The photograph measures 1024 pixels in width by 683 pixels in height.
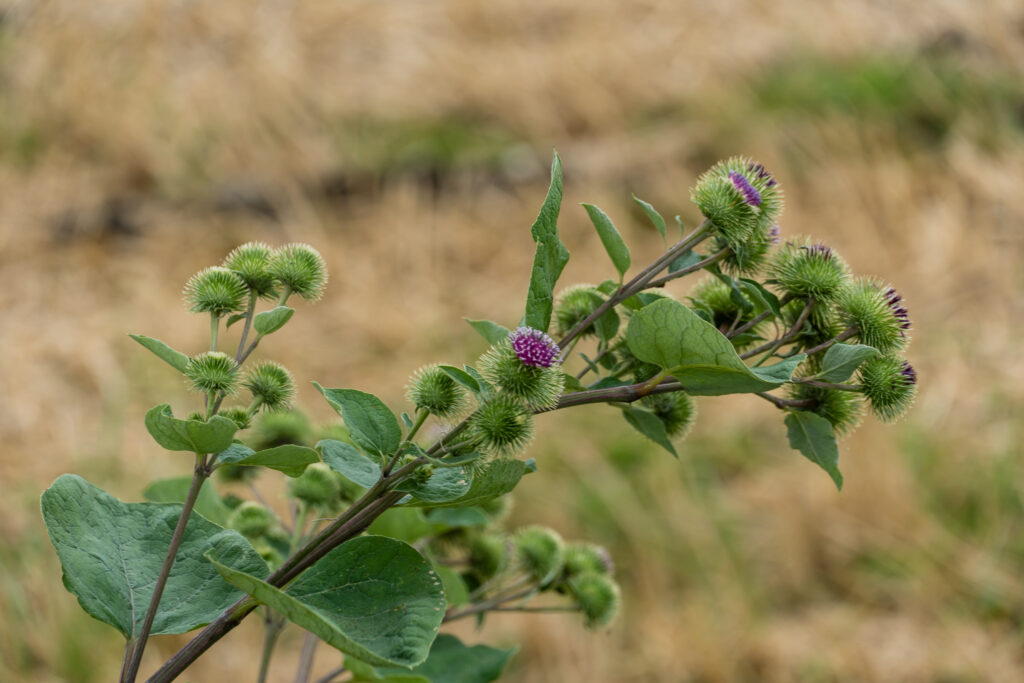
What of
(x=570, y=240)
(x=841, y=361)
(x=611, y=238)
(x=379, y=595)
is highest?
(x=570, y=240)

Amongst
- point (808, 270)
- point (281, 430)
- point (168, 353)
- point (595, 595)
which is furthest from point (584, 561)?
point (168, 353)

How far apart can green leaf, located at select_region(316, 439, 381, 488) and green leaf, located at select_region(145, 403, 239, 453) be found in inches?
2.5

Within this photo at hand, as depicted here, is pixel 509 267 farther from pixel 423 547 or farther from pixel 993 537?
pixel 423 547

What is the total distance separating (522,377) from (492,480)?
71 millimetres

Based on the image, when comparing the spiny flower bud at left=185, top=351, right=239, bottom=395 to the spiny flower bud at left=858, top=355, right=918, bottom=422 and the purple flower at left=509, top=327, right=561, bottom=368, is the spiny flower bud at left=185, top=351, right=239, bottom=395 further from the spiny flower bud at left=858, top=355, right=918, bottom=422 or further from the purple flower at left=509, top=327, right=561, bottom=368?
the spiny flower bud at left=858, top=355, right=918, bottom=422

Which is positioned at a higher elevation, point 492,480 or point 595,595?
point 595,595

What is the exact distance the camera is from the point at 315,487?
848 millimetres

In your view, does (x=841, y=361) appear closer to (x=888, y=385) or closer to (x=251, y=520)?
(x=888, y=385)

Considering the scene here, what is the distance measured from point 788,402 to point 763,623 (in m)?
2.34

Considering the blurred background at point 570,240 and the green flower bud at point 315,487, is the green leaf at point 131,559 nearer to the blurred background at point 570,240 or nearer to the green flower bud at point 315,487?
the green flower bud at point 315,487

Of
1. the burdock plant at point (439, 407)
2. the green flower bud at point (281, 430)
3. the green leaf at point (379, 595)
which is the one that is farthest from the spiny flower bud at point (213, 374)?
the green flower bud at point (281, 430)

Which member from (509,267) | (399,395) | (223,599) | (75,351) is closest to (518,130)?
(509,267)

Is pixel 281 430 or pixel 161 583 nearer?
pixel 161 583

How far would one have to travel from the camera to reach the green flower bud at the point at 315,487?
846mm
